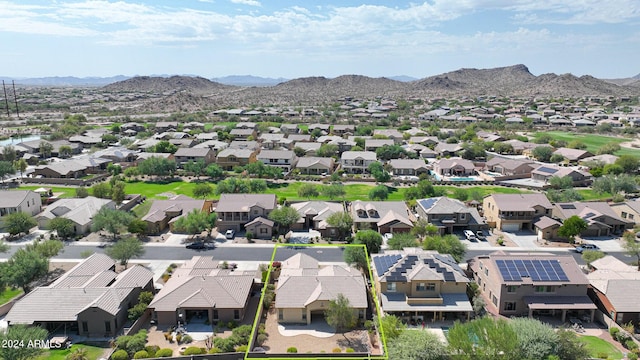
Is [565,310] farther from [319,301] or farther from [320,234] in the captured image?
[320,234]

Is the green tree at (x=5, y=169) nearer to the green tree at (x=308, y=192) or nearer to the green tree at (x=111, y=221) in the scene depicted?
the green tree at (x=111, y=221)

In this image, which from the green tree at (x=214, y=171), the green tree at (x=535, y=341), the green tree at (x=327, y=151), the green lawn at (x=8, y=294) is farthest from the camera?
the green tree at (x=327, y=151)

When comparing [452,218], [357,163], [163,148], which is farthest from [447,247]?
[163,148]

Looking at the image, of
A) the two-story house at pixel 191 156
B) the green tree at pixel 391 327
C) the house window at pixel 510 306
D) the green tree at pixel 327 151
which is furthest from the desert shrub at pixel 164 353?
the green tree at pixel 327 151

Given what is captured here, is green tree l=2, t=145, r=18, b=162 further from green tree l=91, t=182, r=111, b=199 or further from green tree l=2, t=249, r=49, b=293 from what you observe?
green tree l=2, t=249, r=49, b=293

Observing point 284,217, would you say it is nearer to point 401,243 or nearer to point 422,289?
point 401,243

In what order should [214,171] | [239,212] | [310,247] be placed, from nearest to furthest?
[310,247]
[239,212]
[214,171]
